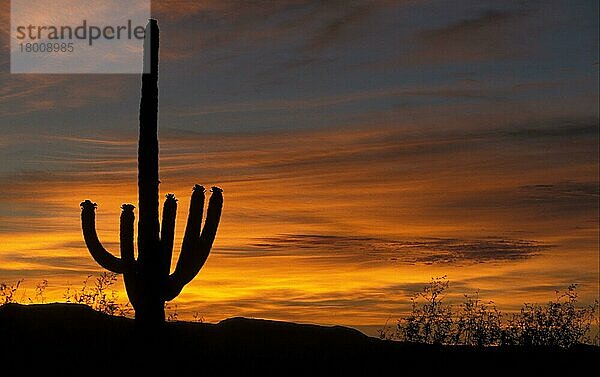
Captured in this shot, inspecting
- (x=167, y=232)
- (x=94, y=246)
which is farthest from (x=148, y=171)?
(x=94, y=246)

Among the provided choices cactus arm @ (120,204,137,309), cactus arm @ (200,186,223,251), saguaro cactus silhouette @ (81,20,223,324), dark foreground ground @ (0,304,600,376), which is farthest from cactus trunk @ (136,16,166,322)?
cactus arm @ (200,186,223,251)

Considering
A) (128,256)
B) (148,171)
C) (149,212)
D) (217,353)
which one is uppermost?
(148,171)

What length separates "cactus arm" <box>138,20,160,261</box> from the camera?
16047mm

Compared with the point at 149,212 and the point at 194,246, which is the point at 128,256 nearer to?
the point at 149,212

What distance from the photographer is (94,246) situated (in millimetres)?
16609

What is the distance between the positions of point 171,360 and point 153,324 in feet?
3.04

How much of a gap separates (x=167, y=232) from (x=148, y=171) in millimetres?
1067

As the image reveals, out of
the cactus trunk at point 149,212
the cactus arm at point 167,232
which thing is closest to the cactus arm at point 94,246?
the cactus trunk at point 149,212

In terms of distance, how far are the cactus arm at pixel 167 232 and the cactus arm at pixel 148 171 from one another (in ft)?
0.48

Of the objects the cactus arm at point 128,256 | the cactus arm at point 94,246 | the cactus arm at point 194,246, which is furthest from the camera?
the cactus arm at point 94,246

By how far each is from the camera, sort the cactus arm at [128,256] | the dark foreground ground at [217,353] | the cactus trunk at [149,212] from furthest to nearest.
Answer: the cactus arm at [128,256], the cactus trunk at [149,212], the dark foreground ground at [217,353]

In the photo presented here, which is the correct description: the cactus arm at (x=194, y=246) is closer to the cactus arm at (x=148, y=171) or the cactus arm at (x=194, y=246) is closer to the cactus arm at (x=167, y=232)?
the cactus arm at (x=167, y=232)

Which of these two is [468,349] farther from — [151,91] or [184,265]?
[151,91]

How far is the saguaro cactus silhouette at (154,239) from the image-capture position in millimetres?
16000
